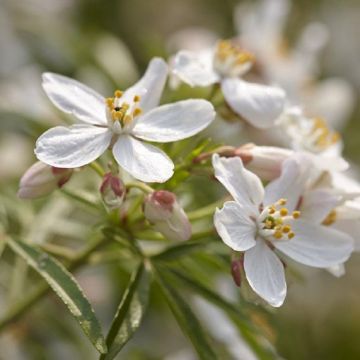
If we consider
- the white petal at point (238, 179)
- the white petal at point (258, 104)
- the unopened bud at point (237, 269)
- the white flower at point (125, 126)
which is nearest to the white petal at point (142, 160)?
the white flower at point (125, 126)

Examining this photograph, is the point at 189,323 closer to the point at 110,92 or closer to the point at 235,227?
the point at 235,227

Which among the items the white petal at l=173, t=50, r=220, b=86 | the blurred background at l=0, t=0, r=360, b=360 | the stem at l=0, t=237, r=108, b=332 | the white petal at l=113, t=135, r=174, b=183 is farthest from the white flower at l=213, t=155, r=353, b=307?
the stem at l=0, t=237, r=108, b=332

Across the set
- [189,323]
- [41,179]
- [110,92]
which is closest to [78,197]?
[41,179]

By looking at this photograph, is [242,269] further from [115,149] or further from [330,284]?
[330,284]

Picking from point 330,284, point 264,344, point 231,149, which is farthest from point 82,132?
point 330,284

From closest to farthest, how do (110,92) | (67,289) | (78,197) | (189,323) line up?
1. (67,289)
2. (189,323)
3. (78,197)
4. (110,92)
